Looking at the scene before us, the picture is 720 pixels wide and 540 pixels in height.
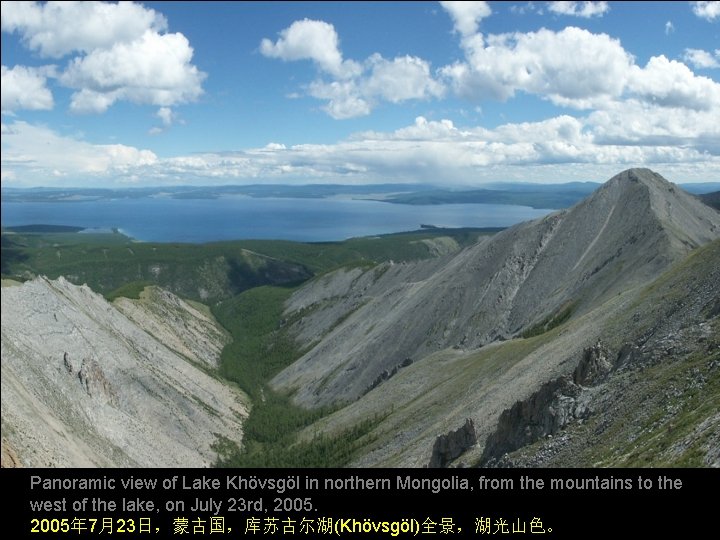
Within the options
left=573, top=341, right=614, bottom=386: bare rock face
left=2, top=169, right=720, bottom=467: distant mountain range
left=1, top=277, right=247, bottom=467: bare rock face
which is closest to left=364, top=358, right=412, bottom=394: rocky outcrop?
left=2, top=169, right=720, bottom=467: distant mountain range

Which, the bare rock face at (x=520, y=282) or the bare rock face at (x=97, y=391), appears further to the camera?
the bare rock face at (x=520, y=282)

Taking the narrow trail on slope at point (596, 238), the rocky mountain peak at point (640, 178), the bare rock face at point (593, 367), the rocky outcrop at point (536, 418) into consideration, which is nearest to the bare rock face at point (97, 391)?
the rocky outcrop at point (536, 418)

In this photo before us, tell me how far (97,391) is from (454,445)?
48.5 metres

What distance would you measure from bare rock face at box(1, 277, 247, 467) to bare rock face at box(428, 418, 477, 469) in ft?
106

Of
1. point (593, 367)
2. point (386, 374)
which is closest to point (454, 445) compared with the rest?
point (593, 367)

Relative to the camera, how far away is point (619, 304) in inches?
2539

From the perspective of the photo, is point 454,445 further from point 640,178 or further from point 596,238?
point 640,178

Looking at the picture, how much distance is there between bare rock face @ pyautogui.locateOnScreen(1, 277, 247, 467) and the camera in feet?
171

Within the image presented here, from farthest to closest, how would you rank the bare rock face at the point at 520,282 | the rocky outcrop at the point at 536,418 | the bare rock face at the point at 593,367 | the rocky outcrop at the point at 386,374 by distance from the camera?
the rocky outcrop at the point at 386,374, the bare rock face at the point at 520,282, the bare rock face at the point at 593,367, the rocky outcrop at the point at 536,418

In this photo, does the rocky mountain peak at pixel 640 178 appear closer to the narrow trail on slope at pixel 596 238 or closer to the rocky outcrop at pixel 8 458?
the narrow trail on slope at pixel 596 238

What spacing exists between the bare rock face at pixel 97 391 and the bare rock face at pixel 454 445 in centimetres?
3222

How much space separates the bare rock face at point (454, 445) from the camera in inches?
1901
